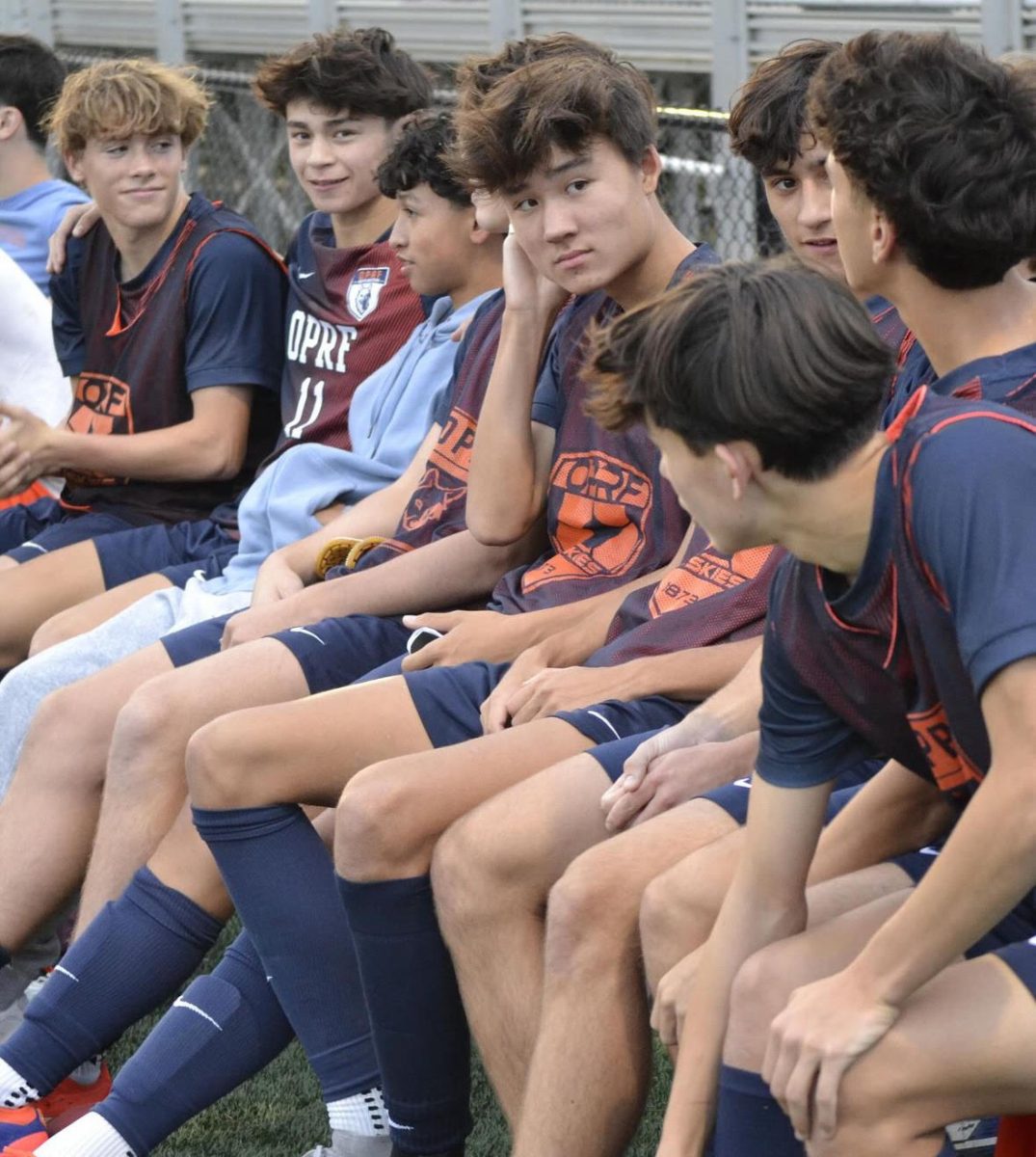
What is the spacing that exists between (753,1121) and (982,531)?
64 centimetres

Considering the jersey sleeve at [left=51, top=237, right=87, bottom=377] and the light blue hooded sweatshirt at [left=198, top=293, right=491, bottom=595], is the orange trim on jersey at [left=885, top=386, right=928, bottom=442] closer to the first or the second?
the light blue hooded sweatshirt at [left=198, top=293, right=491, bottom=595]

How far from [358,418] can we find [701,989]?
6.47 feet

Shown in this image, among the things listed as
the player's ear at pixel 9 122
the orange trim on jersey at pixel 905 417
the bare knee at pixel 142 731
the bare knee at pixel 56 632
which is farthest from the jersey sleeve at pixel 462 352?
the player's ear at pixel 9 122

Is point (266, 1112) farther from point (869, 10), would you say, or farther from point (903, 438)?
point (869, 10)

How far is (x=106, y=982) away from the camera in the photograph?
9.53 feet

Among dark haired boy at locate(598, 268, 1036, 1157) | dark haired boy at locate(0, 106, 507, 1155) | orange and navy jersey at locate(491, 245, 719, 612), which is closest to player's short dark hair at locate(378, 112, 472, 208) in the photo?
dark haired boy at locate(0, 106, 507, 1155)

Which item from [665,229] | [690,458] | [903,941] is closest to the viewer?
[903,941]

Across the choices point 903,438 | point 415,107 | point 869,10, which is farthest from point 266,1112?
point 869,10

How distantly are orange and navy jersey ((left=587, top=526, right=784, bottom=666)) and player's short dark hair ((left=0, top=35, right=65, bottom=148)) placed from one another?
3205 millimetres

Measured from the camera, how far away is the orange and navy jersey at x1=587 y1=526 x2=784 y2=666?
2.69 meters

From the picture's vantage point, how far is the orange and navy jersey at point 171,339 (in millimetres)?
4109

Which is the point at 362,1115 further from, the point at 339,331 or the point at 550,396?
the point at 339,331

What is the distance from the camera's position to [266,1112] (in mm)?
3055

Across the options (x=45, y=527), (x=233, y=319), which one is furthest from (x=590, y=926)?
(x=45, y=527)
